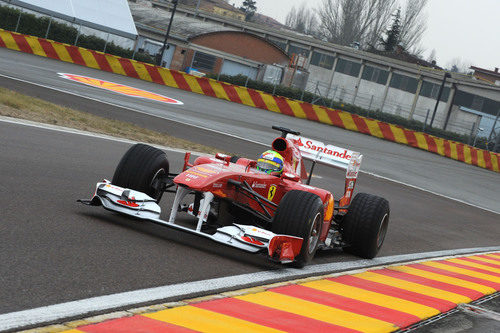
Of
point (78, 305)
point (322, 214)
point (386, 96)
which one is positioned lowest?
point (78, 305)

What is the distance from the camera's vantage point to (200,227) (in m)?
7.25

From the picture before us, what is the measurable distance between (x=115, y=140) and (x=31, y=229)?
8.48 metres

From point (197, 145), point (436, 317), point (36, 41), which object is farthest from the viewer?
point (36, 41)

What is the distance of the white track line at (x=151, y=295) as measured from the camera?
4.47 metres

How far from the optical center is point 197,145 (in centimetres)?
1794

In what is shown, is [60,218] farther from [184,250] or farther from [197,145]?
[197,145]

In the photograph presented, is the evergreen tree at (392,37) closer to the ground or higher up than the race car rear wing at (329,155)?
higher up

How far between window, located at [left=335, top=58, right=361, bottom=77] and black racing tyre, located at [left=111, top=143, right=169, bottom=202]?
66591 mm

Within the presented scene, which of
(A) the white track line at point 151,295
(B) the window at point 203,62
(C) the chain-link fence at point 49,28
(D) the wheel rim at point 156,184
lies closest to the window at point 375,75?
(B) the window at point 203,62

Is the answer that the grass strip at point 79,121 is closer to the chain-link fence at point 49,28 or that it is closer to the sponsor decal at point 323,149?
the sponsor decal at point 323,149

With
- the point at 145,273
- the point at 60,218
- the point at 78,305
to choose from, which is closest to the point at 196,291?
the point at 145,273

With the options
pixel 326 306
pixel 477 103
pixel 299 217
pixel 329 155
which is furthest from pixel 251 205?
pixel 477 103

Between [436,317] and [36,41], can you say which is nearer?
[436,317]

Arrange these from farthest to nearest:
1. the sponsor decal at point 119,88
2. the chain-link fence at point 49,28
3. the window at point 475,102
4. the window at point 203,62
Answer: the window at point 475,102
the window at point 203,62
the chain-link fence at point 49,28
the sponsor decal at point 119,88
